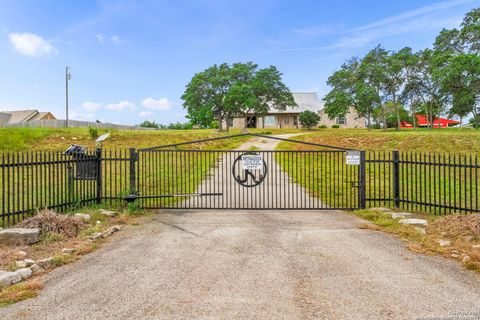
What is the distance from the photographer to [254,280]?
4461 millimetres

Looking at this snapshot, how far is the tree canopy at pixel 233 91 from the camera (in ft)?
125

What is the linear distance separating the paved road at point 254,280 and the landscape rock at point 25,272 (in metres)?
0.28

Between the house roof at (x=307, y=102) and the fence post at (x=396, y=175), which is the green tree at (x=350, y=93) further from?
the fence post at (x=396, y=175)

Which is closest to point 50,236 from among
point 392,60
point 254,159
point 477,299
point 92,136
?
point 254,159

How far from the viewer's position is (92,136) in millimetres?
25703

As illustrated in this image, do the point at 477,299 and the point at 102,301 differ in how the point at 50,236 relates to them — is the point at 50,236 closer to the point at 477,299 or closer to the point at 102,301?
the point at 102,301

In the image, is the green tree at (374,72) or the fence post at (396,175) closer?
the fence post at (396,175)

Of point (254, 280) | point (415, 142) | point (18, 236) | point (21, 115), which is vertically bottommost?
point (254, 280)

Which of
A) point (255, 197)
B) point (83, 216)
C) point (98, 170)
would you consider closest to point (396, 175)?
point (255, 197)

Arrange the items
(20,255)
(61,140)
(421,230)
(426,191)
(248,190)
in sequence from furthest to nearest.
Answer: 1. (61,140)
2. (248,190)
3. (426,191)
4. (421,230)
5. (20,255)

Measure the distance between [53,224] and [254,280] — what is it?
4.08 m

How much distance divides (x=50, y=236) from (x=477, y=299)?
6.44 meters

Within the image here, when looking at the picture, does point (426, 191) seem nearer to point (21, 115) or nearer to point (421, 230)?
→ point (421, 230)

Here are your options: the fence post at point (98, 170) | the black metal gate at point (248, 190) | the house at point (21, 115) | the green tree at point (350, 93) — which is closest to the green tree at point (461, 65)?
the green tree at point (350, 93)
